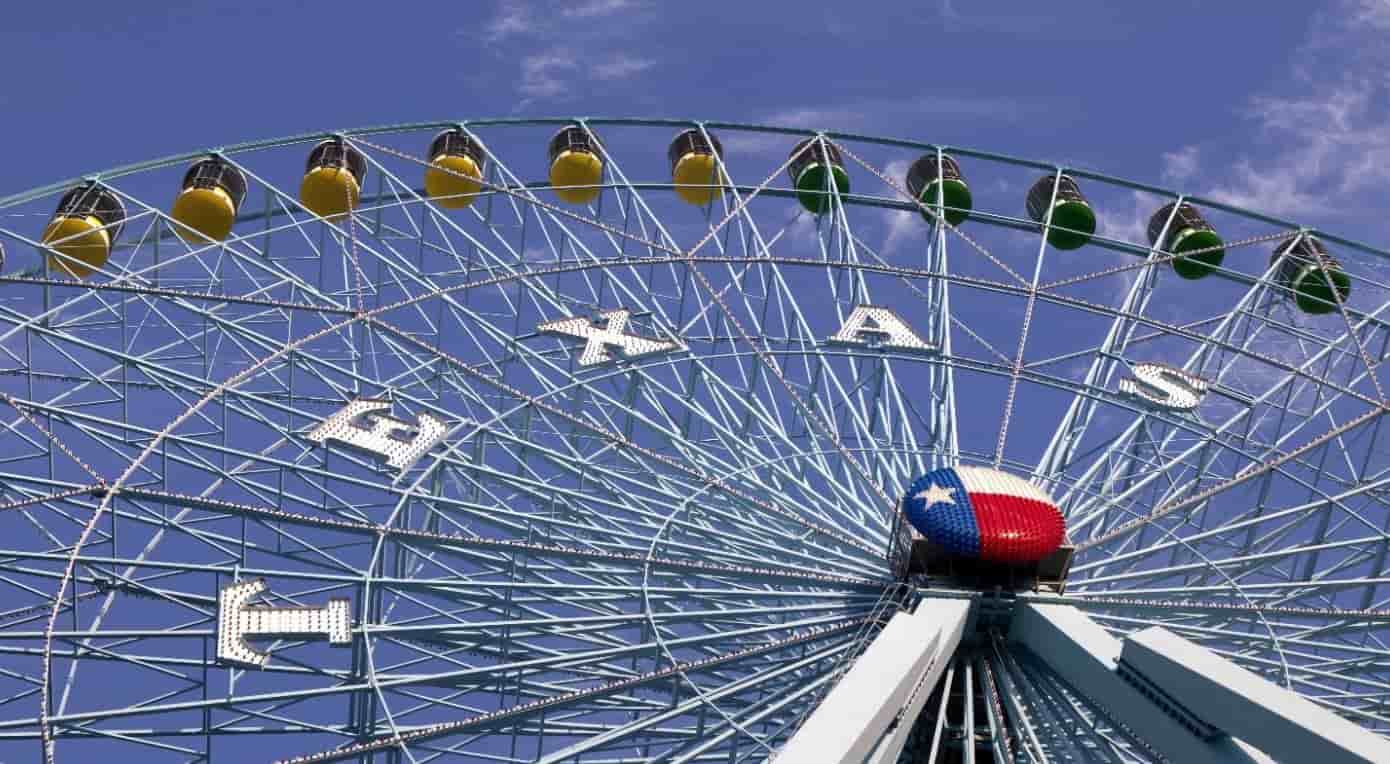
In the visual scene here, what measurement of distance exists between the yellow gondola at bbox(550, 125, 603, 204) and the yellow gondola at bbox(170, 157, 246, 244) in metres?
7.05

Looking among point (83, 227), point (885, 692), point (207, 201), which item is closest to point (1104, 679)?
point (885, 692)

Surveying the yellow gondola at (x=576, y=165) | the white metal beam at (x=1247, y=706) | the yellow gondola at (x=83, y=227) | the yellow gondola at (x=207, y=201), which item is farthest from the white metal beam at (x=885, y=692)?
the yellow gondola at (x=83, y=227)

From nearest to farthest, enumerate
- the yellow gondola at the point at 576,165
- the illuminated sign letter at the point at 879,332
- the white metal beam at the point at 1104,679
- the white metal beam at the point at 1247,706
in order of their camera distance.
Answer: the white metal beam at the point at 1247,706, the white metal beam at the point at 1104,679, the illuminated sign letter at the point at 879,332, the yellow gondola at the point at 576,165

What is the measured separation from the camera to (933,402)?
3578 centimetres

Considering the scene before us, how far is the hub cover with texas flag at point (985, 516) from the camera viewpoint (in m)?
28.2

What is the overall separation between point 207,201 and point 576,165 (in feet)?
26.6

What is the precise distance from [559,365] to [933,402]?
23.8 ft

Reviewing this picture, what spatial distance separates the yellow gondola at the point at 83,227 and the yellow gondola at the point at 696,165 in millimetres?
11968

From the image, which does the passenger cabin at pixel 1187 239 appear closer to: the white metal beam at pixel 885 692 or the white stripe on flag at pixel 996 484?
the white stripe on flag at pixel 996 484

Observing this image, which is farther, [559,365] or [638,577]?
[559,365]

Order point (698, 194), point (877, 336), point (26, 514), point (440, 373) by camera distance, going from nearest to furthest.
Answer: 1. point (26, 514)
2. point (440, 373)
3. point (877, 336)
4. point (698, 194)

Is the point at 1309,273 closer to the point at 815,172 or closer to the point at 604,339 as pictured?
the point at 815,172

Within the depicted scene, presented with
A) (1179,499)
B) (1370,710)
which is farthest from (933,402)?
(1370,710)

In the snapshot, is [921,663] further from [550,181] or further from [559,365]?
[550,181]
